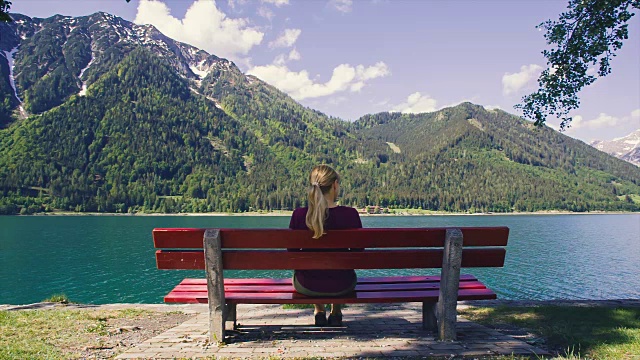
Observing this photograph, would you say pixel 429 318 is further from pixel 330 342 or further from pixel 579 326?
pixel 579 326

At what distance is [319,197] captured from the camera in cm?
558

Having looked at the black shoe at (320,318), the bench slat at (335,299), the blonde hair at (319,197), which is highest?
the blonde hair at (319,197)

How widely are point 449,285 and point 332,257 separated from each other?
1.67 metres

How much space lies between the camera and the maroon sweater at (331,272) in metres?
5.73

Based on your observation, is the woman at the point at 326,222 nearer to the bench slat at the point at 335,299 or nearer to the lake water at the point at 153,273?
the bench slat at the point at 335,299

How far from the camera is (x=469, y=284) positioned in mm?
6504

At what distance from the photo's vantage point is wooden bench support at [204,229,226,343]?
5.52 meters

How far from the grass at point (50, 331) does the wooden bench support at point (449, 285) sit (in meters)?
5.11

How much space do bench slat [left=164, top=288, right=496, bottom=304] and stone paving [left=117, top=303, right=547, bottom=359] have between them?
0.56m

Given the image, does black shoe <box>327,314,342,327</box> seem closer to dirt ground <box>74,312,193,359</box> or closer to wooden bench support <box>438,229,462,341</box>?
wooden bench support <box>438,229,462,341</box>

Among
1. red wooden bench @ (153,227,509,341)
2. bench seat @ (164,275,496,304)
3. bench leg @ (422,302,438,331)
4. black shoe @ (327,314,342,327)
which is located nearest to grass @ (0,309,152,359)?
bench seat @ (164,275,496,304)

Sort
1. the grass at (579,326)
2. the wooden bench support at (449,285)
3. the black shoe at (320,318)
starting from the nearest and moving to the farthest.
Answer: the wooden bench support at (449,285) < the grass at (579,326) < the black shoe at (320,318)

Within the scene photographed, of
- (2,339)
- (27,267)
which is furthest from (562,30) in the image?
(27,267)

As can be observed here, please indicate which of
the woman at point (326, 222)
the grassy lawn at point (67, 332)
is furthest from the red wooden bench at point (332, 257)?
the grassy lawn at point (67, 332)
